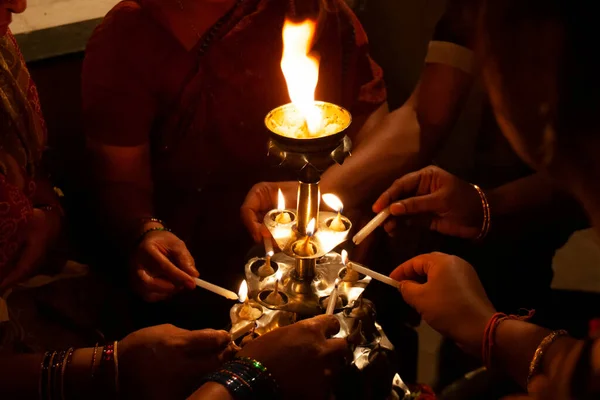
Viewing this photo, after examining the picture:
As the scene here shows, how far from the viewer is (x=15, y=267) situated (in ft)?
5.38

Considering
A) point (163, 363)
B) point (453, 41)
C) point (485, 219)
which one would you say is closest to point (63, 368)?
point (163, 363)

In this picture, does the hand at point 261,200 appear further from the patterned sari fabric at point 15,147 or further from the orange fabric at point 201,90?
the patterned sari fabric at point 15,147

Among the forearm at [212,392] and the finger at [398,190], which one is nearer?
the forearm at [212,392]

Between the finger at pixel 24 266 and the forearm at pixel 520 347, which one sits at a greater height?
the forearm at pixel 520 347

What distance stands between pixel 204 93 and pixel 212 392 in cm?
102

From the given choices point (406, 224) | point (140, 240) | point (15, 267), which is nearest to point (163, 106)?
point (140, 240)

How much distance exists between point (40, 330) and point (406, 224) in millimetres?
989

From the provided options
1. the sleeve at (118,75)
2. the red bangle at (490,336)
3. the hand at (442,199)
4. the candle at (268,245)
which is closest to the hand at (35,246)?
the sleeve at (118,75)

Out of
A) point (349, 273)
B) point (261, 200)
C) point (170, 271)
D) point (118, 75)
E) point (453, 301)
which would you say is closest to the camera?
point (349, 273)

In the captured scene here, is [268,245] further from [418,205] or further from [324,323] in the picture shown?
[418,205]

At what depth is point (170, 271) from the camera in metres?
1.48

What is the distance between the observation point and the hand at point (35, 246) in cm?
164

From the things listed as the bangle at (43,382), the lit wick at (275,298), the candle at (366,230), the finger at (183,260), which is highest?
the candle at (366,230)

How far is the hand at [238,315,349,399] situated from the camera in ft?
3.74
